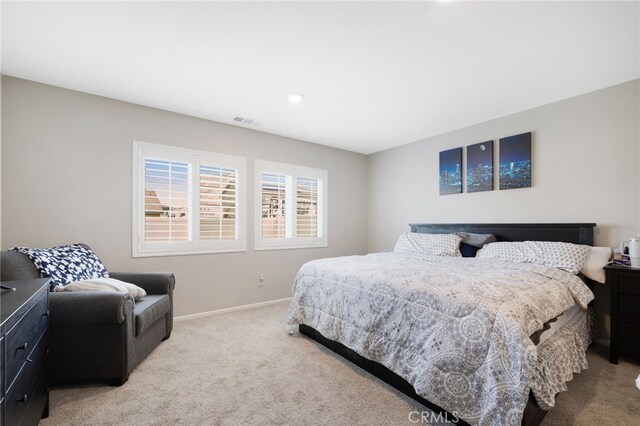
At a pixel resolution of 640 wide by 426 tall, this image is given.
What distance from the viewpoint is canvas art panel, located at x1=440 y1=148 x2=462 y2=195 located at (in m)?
3.95

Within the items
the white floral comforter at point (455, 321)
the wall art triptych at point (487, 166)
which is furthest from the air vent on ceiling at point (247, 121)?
the wall art triptych at point (487, 166)

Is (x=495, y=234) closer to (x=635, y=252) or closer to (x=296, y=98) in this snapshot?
(x=635, y=252)

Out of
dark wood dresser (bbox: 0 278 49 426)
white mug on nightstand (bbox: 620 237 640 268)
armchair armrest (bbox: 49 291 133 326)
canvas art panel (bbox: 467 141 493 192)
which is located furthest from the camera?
canvas art panel (bbox: 467 141 493 192)

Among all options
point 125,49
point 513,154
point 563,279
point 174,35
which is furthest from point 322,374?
point 513,154

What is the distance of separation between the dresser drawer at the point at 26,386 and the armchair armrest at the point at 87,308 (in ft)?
0.88

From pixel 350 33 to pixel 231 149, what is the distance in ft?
7.90

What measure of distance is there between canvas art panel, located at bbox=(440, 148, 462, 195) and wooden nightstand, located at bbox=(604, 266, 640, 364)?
6.10ft

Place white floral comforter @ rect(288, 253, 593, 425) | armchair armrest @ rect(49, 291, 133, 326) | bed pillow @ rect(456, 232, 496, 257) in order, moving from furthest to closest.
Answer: bed pillow @ rect(456, 232, 496, 257), armchair armrest @ rect(49, 291, 133, 326), white floral comforter @ rect(288, 253, 593, 425)

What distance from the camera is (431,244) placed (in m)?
3.60

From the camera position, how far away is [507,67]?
7.97ft

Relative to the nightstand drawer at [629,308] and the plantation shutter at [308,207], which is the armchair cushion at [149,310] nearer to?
the plantation shutter at [308,207]

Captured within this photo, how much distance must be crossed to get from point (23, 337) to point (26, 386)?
10.3 inches

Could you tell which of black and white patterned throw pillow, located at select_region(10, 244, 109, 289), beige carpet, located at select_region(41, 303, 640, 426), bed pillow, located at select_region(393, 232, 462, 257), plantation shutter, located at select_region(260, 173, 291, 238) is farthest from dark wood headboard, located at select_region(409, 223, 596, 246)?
black and white patterned throw pillow, located at select_region(10, 244, 109, 289)

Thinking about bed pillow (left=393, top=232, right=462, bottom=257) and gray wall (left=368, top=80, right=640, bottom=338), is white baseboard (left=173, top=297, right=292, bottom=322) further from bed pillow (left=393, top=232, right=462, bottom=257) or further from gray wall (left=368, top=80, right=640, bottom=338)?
gray wall (left=368, top=80, right=640, bottom=338)
